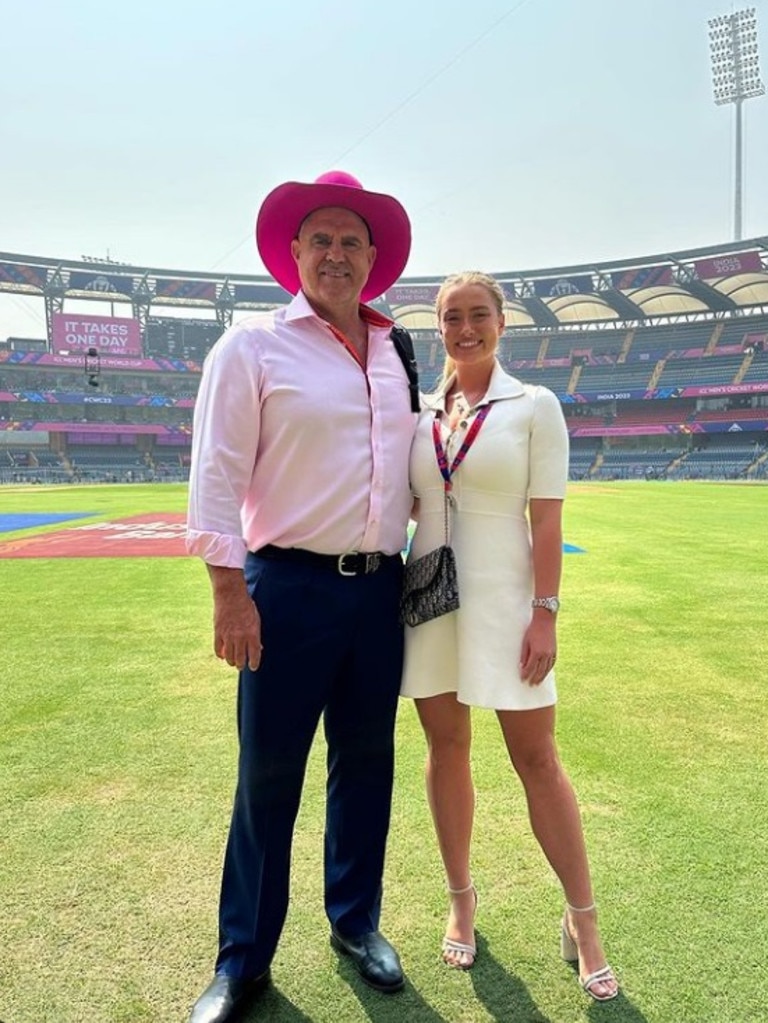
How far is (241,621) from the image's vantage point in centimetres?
204

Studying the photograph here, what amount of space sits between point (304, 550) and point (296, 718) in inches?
19.9

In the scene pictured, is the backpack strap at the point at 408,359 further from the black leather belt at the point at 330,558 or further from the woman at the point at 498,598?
the black leather belt at the point at 330,558

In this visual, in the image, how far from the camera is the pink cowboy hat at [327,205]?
2.23 meters

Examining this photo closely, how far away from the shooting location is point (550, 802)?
2.20 meters

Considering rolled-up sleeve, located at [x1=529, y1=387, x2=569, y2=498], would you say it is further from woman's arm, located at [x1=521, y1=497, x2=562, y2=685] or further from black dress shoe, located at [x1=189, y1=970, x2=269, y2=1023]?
black dress shoe, located at [x1=189, y1=970, x2=269, y2=1023]

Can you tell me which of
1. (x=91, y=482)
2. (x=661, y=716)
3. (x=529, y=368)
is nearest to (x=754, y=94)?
(x=529, y=368)

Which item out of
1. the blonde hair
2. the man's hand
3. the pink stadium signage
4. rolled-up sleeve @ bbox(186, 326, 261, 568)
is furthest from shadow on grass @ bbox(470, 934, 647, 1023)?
the pink stadium signage

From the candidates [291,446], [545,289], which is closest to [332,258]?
[291,446]

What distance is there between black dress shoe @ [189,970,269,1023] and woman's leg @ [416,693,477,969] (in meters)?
0.62

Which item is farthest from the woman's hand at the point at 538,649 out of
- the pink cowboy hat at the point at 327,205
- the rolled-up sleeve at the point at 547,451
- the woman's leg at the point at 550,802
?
the pink cowboy hat at the point at 327,205

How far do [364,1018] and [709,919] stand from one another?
1.16 m

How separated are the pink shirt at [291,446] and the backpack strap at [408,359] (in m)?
0.15

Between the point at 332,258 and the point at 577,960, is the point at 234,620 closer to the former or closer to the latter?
the point at 332,258

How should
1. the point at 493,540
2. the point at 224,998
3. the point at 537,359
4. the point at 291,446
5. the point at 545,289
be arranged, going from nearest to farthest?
1. the point at 224,998
2. the point at 291,446
3. the point at 493,540
4. the point at 545,289
5. the point at 537,359
